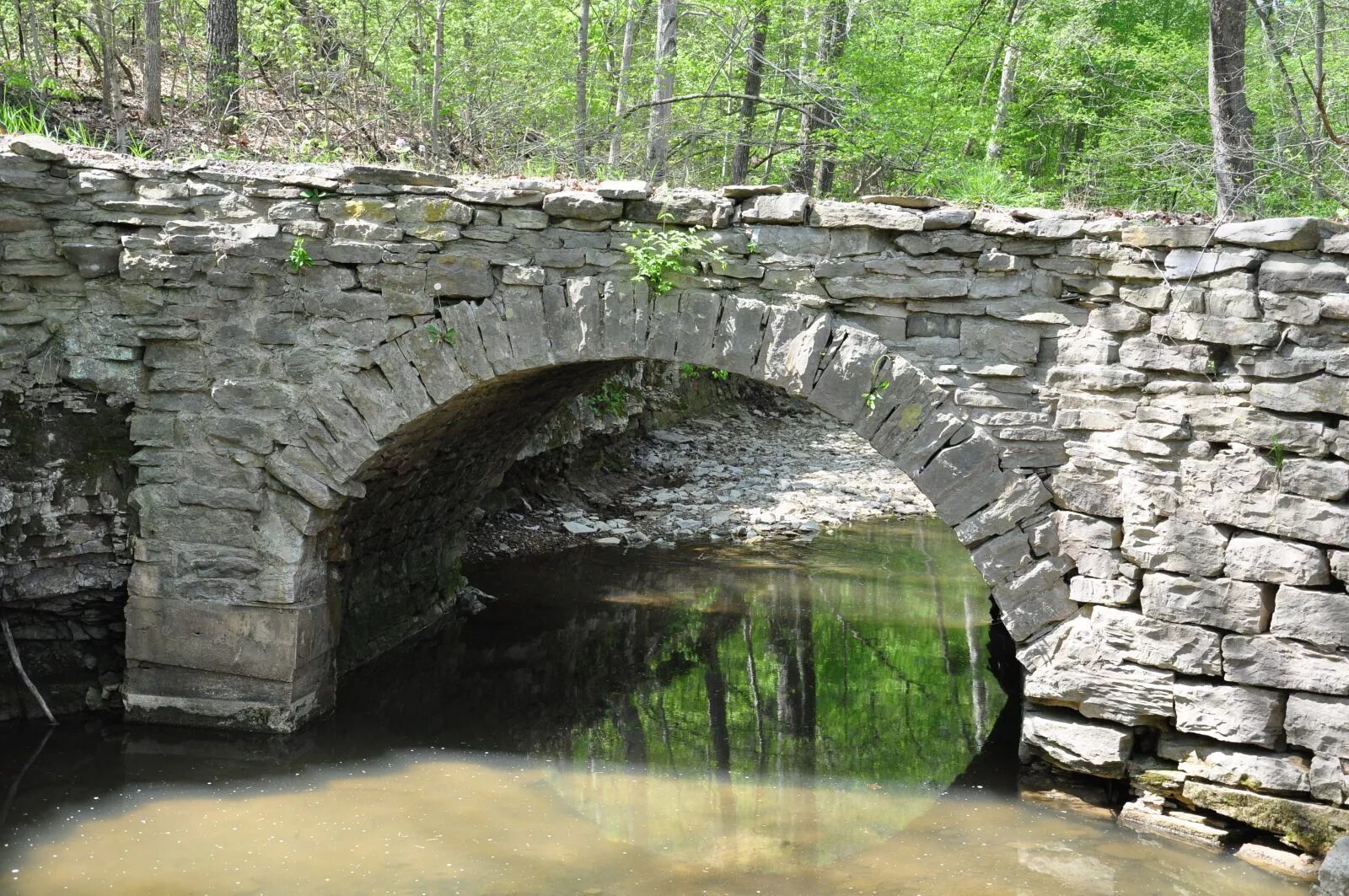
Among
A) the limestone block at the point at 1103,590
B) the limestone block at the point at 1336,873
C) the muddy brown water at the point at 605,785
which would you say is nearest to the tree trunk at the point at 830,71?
the muddy brown water at the point at 605,785

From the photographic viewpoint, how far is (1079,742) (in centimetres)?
456

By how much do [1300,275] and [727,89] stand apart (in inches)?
305

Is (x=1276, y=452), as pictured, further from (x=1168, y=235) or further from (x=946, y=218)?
(x=946, y=218)

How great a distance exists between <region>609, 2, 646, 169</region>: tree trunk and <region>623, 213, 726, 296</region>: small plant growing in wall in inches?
145

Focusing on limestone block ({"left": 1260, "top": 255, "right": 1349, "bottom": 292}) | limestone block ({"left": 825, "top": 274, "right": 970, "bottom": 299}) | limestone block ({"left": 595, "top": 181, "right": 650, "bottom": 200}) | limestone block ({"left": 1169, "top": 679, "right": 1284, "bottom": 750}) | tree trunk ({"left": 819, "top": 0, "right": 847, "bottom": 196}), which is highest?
tree trunk ({"left": 819, "top": 0, "right": 847, "bottom": 196})

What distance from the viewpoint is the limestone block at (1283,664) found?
13.5ft

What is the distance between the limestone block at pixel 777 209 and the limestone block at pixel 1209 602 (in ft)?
6.73

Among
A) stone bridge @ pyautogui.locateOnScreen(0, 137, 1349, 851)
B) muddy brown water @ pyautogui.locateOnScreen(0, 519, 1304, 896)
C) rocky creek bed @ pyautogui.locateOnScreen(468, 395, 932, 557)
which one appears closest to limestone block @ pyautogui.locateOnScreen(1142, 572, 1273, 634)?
stone bridge @ pyautogui.locateOnScreen(0, 137, 1349, 851)

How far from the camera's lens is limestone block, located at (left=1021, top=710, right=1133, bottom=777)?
14.8 feet

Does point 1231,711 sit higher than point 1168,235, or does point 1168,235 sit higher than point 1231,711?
point 1168,235

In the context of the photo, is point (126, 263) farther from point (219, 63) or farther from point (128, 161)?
point (219, 63)

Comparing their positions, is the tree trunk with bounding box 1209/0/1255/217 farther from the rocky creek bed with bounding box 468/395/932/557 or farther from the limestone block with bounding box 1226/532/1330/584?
the rocky creek bed with bounding box 468/395/932/557

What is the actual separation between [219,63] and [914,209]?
21.3ft

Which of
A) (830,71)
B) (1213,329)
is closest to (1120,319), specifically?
(1213,329)
